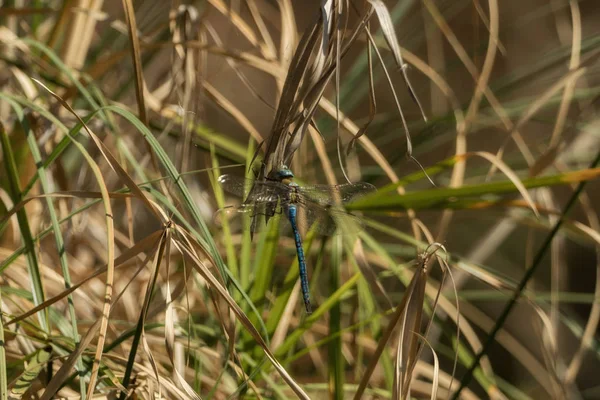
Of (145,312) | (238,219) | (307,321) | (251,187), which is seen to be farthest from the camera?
(238,219)

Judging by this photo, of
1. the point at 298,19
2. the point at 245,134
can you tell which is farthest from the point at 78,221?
the point at 298,19

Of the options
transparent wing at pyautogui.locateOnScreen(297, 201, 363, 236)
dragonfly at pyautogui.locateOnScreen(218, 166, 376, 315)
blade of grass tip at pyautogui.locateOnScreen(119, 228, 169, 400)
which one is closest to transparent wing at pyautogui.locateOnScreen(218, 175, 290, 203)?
dragonfly at pyautogui.locateOnScreen(218, 166, 376, 315)

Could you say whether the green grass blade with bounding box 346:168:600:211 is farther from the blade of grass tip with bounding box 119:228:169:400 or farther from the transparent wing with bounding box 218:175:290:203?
the blade of grass tip with bounding box 119:228:169:400

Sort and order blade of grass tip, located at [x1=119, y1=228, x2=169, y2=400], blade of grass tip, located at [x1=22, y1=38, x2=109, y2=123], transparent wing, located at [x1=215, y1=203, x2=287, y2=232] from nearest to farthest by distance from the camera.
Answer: blade of grass tip, located at [x1=119, y1=228, x2=169, y2=400]
blade of grass tip, located at [x1=22, y1=38, x2=109, y2=123]
transparent wing, located at [x1=215, y1=203, x2=287, y2=232]

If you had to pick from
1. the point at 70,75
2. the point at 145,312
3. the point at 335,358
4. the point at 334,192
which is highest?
the point at 70,75

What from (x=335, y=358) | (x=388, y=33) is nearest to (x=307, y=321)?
(x=335, y=358)

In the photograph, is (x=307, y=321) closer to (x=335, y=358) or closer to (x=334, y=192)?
(x=335, y=358)
